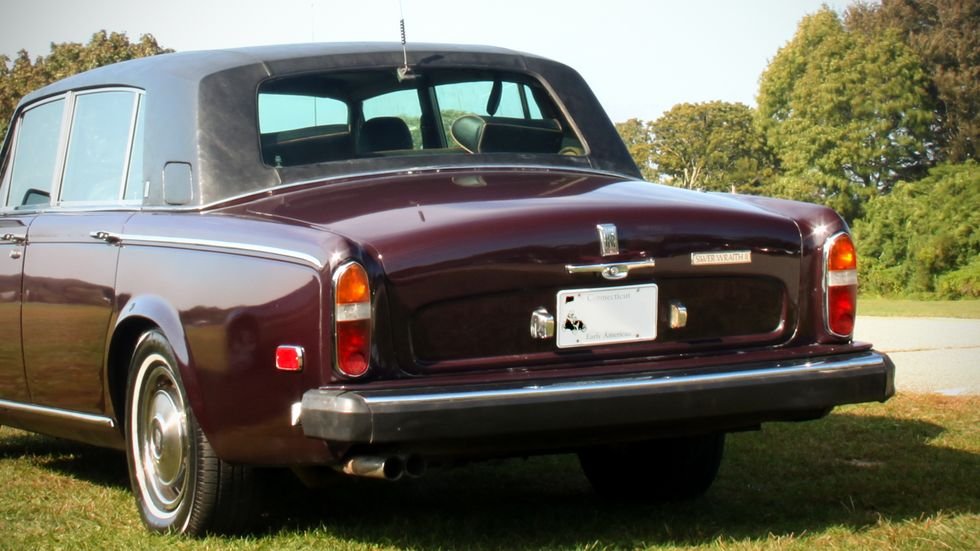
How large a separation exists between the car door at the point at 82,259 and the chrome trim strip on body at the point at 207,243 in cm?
3

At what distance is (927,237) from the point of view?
48625 mm

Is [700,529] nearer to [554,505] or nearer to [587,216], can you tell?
[554,505]

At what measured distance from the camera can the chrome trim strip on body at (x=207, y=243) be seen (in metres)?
4.16

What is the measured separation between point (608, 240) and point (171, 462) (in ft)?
5.49

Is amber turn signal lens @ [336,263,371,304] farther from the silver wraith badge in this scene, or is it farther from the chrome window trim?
the silver wraith badge

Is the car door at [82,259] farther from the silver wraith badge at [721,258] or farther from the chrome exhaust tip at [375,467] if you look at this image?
the silver wraith badge at [721,258]

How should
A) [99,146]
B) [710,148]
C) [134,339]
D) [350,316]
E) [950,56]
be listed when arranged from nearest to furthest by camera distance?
1. [350,316]
2. [134,339]
3. [99,146]
4. [950,56]
5. [710,148]

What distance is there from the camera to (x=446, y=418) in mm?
4000

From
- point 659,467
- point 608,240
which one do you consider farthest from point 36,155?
point 608,240

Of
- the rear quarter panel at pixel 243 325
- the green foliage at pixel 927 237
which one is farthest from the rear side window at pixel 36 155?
the green foliage at pixel 927 237

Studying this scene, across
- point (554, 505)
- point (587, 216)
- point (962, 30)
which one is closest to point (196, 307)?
point (587, 216)

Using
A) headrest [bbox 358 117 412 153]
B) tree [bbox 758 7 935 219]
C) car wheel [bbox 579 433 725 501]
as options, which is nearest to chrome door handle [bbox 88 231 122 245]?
headrest [bbox 358 117 412 153]

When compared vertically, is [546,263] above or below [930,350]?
above

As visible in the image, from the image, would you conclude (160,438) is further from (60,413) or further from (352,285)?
(352,285)
